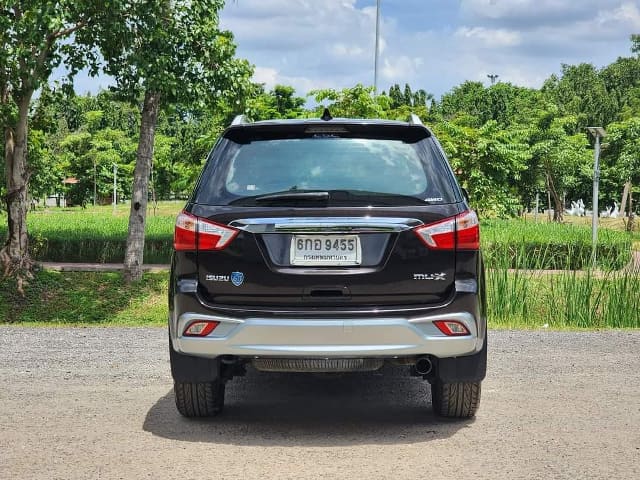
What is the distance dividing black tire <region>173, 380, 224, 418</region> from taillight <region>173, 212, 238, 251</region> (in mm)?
971

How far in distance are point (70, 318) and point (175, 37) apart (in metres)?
6.15

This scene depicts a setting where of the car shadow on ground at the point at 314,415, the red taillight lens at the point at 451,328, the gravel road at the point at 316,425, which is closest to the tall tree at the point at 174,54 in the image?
the gravel road at the point at 316,425

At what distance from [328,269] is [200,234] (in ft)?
2.51

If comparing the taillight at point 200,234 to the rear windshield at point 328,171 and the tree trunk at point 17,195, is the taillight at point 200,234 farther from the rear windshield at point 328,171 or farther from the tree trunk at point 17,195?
the tree trunk at point 17,195

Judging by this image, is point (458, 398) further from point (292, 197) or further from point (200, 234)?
point (200, 234)

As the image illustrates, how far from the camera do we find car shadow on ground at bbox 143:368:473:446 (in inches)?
221

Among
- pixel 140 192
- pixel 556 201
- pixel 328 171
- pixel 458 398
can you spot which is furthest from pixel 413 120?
pixel 556 201

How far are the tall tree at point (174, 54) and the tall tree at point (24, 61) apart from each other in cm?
58

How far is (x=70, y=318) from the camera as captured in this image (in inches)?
771

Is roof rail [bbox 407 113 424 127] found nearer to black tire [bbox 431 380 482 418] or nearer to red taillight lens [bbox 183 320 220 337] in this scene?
black tire [bbox 431 380 482 418]

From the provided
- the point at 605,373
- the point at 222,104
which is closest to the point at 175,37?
the point at 222,104

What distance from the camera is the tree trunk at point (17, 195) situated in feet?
65.8

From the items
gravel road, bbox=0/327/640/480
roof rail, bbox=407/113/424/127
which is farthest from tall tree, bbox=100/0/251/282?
roof rail, bbox=407/113/424/127

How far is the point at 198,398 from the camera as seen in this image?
5.96m
